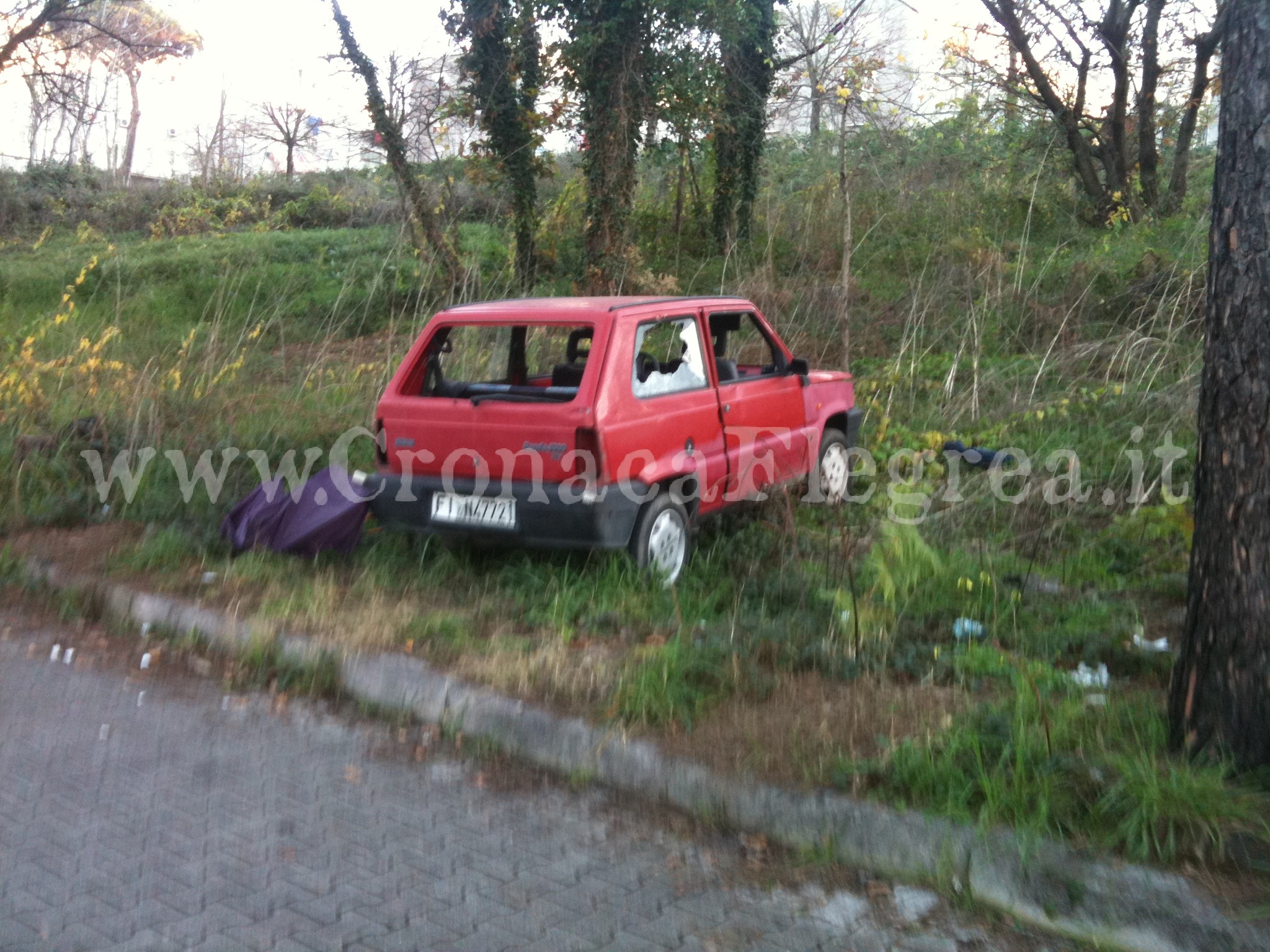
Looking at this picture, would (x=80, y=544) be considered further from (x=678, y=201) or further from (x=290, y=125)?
(x=290, y=125)

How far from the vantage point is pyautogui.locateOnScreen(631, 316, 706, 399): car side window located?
243 inches

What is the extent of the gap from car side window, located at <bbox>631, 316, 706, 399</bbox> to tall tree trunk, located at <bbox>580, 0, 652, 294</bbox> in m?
7.18

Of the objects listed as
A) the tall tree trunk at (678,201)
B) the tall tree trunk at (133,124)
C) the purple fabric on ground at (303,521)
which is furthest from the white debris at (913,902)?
the tall tree trunk at (133,124)

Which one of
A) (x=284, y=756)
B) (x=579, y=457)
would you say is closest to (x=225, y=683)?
(x=284, y=756)

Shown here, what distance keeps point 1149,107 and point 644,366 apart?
13.3 metres

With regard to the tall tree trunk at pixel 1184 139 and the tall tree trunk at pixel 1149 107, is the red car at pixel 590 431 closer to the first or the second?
the tall tree trunk at pixel 1184 139

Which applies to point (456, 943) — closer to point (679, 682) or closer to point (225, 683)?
point (679, 682)

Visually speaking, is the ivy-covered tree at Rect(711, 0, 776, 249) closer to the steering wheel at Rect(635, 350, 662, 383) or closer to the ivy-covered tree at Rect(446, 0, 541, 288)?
the ivy-covered tree at Rect(446, 0, 541, 288)

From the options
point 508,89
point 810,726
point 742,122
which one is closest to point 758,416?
point 810,726

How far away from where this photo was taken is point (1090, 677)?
15.4 ft

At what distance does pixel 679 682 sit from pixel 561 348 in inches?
181

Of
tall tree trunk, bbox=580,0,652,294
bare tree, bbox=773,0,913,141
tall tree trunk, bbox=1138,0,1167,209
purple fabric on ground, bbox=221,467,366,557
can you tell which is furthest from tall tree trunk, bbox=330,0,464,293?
tall tree trunk, bbox=1138,0,1167,209

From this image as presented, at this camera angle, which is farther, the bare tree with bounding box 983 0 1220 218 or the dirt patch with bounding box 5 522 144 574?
the bare tree with bounding box 983 0 1220 218

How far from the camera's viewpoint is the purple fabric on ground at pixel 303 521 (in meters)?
6.62
